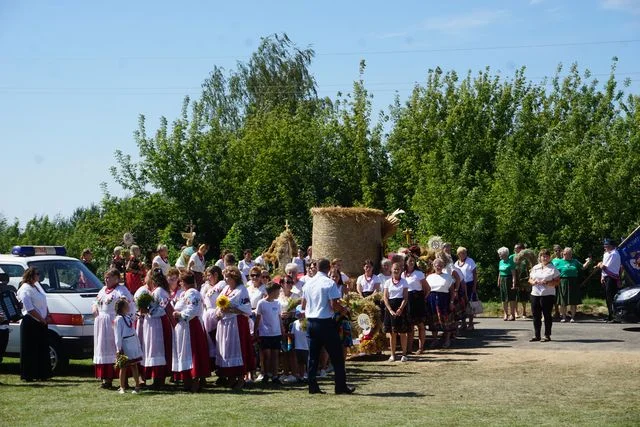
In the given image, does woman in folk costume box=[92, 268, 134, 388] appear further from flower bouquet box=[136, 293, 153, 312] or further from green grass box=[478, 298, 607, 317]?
green grass box=[478, 298, 607, 317]

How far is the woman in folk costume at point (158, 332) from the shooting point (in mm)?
14922

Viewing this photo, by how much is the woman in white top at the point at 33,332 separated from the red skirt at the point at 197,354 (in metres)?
2.57

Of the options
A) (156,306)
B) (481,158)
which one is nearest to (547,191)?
(481,158)

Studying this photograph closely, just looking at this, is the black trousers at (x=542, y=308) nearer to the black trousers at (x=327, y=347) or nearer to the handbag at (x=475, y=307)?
the handbag at (x=475, y=307)

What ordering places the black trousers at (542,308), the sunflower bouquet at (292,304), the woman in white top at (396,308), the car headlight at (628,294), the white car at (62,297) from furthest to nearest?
the car headlight at (628,294), the black trousers at (542,308), the woman in white top at (396,308), the white car at (62,297), the sunflower bouquet at (292,304)

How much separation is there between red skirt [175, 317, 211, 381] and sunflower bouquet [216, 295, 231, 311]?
41cm

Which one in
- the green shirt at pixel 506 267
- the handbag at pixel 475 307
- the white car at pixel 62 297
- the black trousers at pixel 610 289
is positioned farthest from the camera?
the green shirt at pixel 506 267

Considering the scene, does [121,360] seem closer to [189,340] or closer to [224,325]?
[189,340]

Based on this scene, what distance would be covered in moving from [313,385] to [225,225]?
2523 cm

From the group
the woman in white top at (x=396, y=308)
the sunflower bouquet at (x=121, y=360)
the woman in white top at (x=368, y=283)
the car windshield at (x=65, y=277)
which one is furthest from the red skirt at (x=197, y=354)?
the woman in white top at (x=368, y=283)

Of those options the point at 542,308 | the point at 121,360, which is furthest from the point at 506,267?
the point at 121,360

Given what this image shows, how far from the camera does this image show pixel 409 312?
18141mm

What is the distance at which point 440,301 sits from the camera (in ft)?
64.5

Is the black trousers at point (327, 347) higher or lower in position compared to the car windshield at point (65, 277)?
lower
